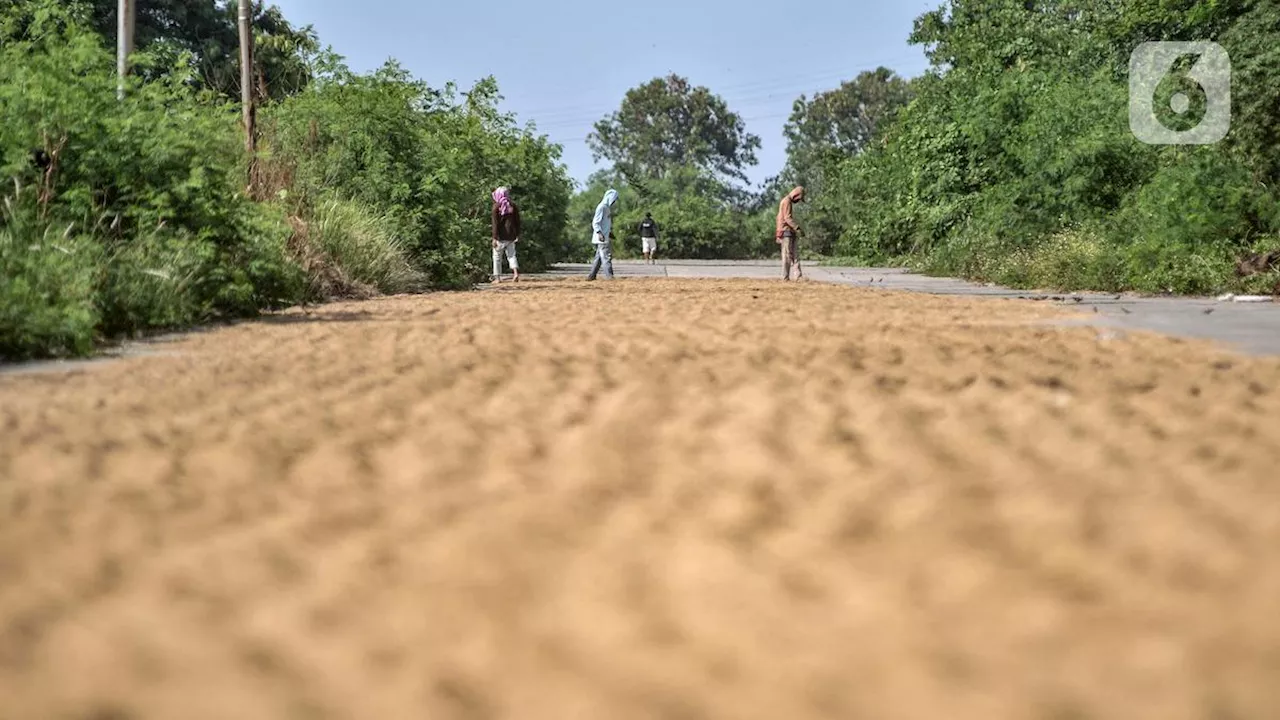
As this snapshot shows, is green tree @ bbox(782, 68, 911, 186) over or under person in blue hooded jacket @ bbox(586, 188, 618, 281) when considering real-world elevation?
over

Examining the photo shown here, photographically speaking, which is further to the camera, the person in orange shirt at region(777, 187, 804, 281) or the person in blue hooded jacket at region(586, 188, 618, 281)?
the person in blue hooded jacket at region(586, 188, 618, 281)

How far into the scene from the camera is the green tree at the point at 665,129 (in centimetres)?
10088

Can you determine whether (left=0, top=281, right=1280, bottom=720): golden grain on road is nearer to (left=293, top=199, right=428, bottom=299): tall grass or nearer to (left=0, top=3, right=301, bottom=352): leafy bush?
(left=0, top=3, right=301, bottom=352): leafy bush

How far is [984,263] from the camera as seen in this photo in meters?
26.0

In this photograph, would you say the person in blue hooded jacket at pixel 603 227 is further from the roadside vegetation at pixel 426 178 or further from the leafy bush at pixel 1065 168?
the leafy bush at pixel 1065 168

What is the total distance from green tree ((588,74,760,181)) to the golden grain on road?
9430 centimetres

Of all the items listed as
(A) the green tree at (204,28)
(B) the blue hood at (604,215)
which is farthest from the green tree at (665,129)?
(B) the blue hood at (604,215)

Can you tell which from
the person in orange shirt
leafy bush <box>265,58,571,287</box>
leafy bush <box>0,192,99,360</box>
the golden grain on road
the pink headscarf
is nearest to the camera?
the golden grain on road

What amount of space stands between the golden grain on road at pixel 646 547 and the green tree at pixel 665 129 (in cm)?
9430

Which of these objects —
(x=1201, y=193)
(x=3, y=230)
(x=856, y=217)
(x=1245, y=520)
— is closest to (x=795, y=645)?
(x=1245, y=520)

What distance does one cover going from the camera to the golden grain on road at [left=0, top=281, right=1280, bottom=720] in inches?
108

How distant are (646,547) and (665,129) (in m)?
99.1

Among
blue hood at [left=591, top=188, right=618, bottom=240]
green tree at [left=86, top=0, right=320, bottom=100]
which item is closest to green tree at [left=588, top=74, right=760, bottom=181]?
green tree at [left=86, top=0, right=320, bottom=100]

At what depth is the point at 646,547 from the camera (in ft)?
12.3
